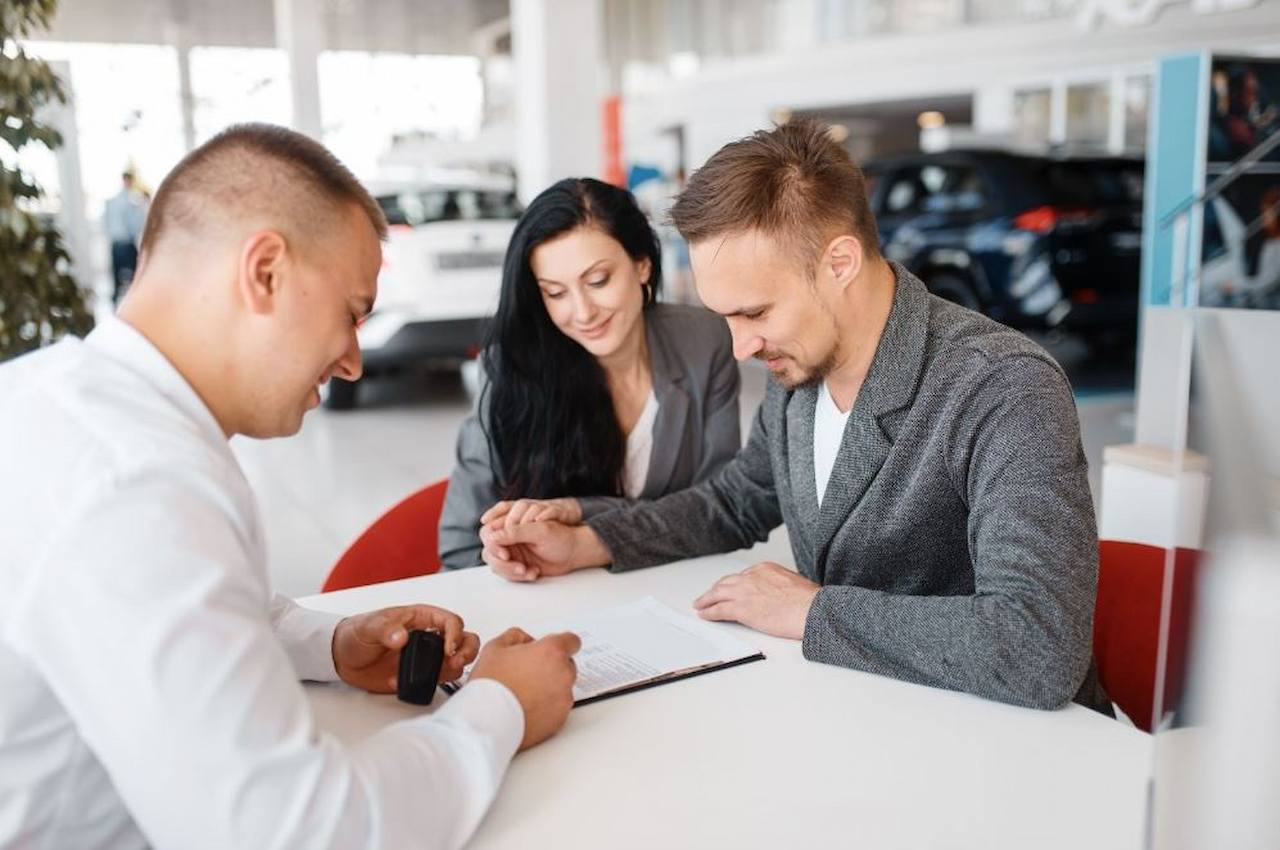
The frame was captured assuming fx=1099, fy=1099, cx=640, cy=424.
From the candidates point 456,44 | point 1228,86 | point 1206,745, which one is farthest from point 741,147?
point 456,44

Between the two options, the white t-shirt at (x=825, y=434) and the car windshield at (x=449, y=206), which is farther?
the car windshield at (x=449, y=206)

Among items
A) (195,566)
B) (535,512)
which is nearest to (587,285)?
(535,512)

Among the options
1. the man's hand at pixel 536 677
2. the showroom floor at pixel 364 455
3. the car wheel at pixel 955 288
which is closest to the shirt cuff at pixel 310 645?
the man's hand at pixel 536 677

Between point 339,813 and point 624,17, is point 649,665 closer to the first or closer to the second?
point 339,813

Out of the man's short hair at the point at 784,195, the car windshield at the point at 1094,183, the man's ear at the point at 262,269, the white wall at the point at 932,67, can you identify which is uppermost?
the white wall at the point at 932,67

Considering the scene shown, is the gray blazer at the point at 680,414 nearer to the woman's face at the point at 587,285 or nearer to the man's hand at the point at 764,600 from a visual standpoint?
the woman's face at the point at 587,285

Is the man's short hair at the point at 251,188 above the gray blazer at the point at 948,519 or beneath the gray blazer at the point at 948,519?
above

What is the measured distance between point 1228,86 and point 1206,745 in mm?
6045

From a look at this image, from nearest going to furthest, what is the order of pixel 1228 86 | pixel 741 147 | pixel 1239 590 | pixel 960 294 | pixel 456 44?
pixel 1239 590 → pixel 741 147 → pixel 1228 86 → pixel 960 294 → pixel 456 44

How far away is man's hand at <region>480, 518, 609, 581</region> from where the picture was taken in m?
1.66

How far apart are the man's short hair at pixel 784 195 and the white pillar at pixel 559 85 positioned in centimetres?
485

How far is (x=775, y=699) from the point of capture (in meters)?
1.21

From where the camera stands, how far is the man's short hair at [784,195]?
145 centimetres

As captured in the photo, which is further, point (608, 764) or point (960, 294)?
point (960, 294)
